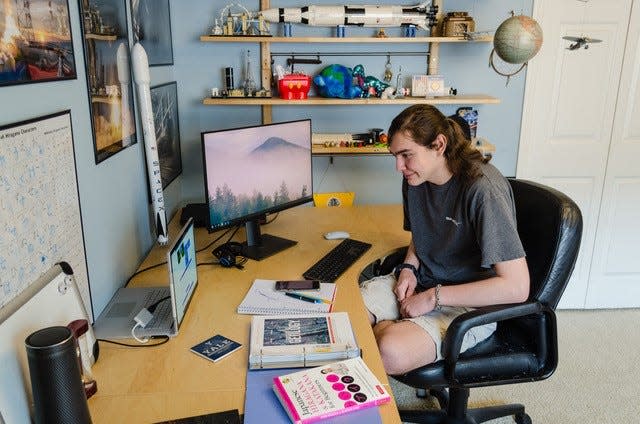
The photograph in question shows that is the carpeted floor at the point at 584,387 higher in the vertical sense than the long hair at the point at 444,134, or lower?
lower

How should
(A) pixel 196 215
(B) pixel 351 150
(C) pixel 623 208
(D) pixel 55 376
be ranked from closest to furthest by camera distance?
(D) pixel 55 376, (A) pixel 196 215, (B) pixel 351 150, (C) pixel 623 208

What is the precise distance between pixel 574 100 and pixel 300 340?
7.64ft

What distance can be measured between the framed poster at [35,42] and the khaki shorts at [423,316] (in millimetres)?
1190

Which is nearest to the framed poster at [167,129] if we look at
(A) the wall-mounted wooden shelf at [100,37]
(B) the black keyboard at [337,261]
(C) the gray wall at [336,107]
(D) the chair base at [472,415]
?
(C) the gray wall at [336,107]

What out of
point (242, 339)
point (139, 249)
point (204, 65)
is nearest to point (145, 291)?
point (139, 249)

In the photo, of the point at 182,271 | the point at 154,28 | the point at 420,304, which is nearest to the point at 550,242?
the point at 420,304

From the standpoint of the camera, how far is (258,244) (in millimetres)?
2061

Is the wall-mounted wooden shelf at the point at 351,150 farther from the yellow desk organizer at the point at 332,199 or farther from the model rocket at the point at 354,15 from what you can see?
the model rocket at the point at 354,15

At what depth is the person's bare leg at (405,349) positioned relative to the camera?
158 centimetres

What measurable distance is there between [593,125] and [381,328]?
6.52 feet

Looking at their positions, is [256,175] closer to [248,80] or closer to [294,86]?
[294,86]

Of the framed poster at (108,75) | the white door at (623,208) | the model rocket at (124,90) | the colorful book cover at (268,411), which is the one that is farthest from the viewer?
the white door at (623,208)

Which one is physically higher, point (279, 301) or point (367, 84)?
point (367, 84)

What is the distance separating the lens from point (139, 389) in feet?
3.89
